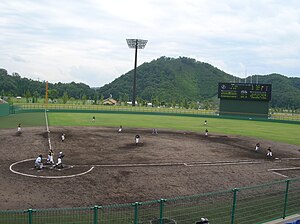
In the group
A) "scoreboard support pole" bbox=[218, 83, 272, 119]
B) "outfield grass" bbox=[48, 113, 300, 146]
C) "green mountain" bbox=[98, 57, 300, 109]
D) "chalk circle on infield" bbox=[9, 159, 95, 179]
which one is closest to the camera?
"chalk circle on infield" bbox=[9, 159, 95, 179]

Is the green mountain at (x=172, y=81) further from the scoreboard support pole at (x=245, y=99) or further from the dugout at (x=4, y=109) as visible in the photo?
the dugout at (x=4, y=109)

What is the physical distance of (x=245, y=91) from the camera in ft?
217

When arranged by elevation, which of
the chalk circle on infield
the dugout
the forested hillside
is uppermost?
the forested hillside

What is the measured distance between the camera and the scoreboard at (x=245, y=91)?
6469 centimetres

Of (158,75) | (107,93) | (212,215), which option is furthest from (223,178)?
Result: (107,93)

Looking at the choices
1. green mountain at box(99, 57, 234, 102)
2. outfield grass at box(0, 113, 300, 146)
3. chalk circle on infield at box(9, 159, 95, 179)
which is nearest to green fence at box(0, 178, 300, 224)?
chalk circle on infield at box(9, 159, 95, 179)

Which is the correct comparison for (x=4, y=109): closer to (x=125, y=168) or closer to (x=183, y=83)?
(x=125, y=168)

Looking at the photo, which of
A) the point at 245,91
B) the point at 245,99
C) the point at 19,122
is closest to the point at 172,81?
the point at 245,99

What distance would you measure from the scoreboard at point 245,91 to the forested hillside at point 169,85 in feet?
228

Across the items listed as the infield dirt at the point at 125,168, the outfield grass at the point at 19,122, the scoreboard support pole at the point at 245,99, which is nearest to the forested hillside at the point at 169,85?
the scoreboard support pole at the point at 245,99

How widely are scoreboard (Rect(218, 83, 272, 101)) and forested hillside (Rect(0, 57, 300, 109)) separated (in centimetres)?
6952

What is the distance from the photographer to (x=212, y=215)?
12.8 meters

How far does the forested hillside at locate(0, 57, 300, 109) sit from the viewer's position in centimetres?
14438

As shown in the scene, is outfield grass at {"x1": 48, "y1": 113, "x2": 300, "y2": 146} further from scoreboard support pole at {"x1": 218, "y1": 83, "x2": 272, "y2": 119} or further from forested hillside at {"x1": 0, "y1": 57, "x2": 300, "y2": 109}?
forested hillside at {"x1": 0, "y1": 57, "x2": 300, "y2": 109}
